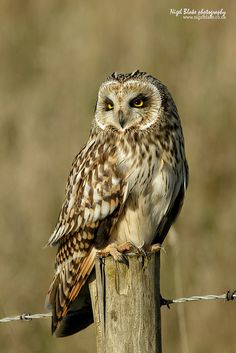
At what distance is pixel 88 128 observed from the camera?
20.8 ft

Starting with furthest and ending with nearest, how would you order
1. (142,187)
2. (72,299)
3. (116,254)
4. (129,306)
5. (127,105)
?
(127,105), (142,187), (72,299), (116,254), (129,306)

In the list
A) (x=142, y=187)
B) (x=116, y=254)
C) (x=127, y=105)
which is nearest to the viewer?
(x=116, y=254)

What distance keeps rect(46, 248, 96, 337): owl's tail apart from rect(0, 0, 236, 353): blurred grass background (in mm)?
1343

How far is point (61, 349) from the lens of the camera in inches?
208

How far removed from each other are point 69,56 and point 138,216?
3.50 m

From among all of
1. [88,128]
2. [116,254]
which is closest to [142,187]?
[116,254]

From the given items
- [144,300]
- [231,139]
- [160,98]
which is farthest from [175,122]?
[231,139]

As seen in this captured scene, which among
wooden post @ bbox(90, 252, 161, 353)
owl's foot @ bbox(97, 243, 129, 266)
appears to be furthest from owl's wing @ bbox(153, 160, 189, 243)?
wooden post @ bbox(90, 252, 161, 353)

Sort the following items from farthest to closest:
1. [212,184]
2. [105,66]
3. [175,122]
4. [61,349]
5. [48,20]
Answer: [48,20] → [105,66] → [212,184] → [61,349] → [175,122]

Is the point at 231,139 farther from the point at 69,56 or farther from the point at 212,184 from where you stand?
the point at 69,56

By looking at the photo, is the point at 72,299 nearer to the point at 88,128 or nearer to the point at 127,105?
the point at 127,105

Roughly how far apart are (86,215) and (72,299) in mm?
402

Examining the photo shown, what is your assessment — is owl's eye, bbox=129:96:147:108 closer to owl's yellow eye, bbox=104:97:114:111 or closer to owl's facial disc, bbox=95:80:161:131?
owl's facial disc, bbox=95:80:161:131

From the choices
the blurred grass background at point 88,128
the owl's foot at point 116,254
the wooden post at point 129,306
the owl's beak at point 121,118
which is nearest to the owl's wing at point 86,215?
the owl's beak at point 121,118
